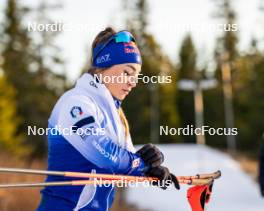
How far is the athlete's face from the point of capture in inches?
124

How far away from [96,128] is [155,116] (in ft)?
159

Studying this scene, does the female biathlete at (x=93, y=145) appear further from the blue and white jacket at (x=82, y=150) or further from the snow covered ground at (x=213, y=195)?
the snow covered ground at (x=213, y=195)

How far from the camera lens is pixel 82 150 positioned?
9.50 feet

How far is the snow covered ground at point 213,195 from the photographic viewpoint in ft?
46.6

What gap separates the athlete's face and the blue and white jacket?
0.14 metres

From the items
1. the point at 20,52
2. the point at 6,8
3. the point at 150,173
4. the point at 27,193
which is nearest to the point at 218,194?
the point at 27,193

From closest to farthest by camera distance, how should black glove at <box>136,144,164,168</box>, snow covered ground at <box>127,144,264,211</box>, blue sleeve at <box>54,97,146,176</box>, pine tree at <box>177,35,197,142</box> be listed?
blue sleeve at <box>54,97,146,176</box>
black glove at <box>136,144,164,168</box>
snow covered ground at <box>127,144,264,211</box>
pine tree at <box>177,35,197,142</box>

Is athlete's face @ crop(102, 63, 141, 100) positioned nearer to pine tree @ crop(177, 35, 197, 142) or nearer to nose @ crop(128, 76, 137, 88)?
nose @ crop(128, 76, 137, 88)

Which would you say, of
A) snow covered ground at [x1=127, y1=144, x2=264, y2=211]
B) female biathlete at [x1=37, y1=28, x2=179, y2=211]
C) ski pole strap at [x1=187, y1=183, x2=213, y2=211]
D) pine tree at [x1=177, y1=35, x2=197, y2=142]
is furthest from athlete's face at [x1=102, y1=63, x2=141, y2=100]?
pine tree at [x1=177, y1=35, x2=197, y2=142]

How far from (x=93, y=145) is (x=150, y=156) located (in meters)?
0.38

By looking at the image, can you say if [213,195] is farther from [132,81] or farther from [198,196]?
[132,81]

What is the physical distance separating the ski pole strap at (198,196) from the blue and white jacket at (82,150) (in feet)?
1.84

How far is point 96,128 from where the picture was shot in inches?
113

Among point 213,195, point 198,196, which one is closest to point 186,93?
point 213,195
